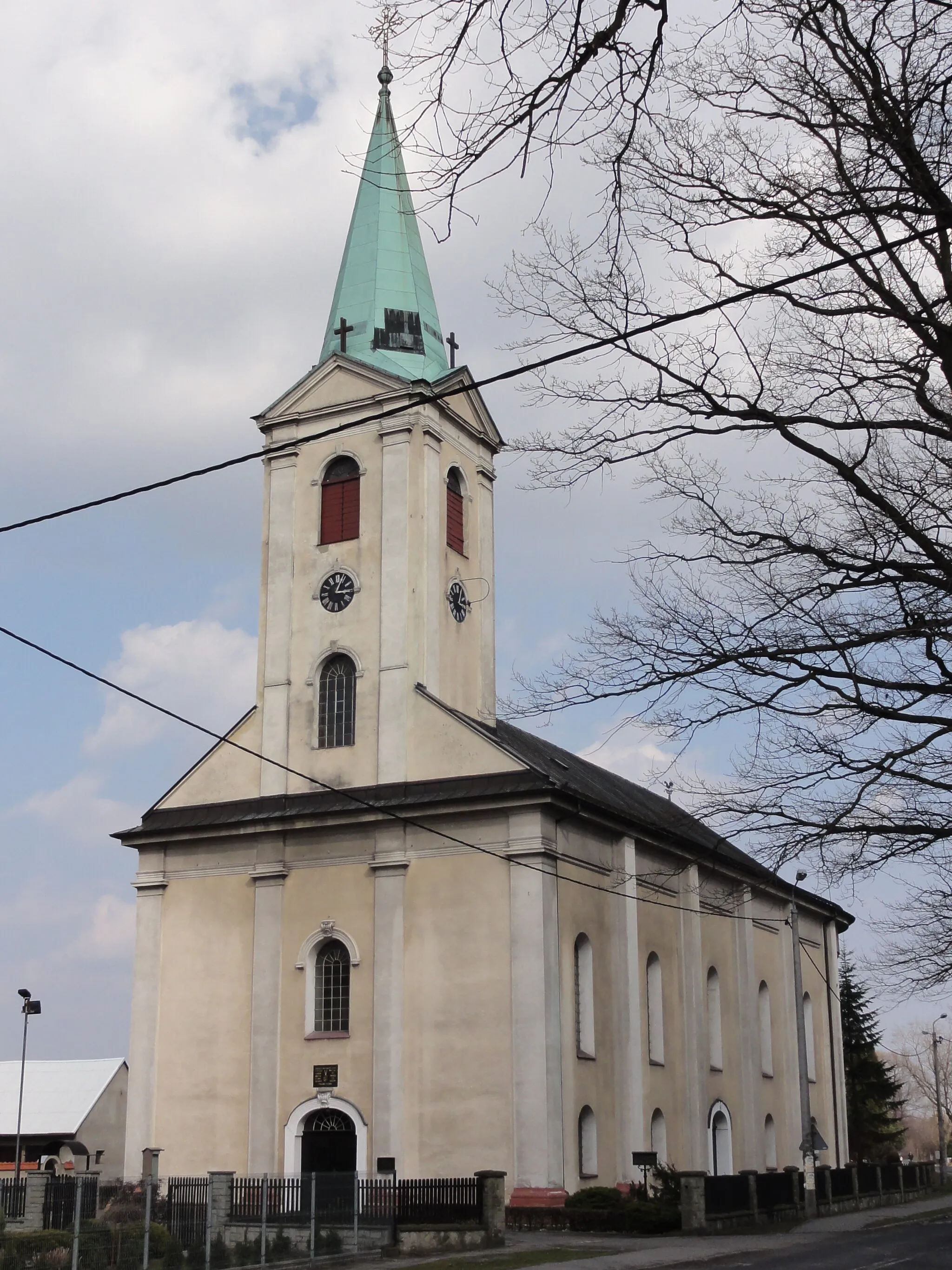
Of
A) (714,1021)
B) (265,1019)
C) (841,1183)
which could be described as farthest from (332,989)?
(841,1183)

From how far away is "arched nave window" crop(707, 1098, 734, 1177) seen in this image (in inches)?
1581

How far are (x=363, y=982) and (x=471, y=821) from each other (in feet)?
14.6

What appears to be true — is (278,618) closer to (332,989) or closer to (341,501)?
(341,501)

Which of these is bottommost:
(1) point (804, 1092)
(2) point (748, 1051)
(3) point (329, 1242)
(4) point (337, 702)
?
(3) point (329, 1242)

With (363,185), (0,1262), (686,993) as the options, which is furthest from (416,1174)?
(363,185)

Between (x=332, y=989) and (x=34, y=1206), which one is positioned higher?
(x=332, y=989)

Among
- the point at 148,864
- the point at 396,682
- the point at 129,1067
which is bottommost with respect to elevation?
the point at 129,1067

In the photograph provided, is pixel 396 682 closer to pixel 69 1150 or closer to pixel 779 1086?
pixel 779 1086

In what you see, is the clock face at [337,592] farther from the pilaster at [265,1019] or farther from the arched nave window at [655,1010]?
the arched nave window at [655,1010]

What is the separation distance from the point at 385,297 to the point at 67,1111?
134 feet

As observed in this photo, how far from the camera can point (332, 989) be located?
34.7m

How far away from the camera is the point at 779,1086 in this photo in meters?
45.9

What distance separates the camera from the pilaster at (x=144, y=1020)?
115ft

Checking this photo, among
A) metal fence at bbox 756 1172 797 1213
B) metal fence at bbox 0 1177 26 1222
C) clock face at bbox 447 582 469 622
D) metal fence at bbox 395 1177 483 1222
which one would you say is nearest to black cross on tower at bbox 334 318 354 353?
clock face at bbox 447 582 469 622
